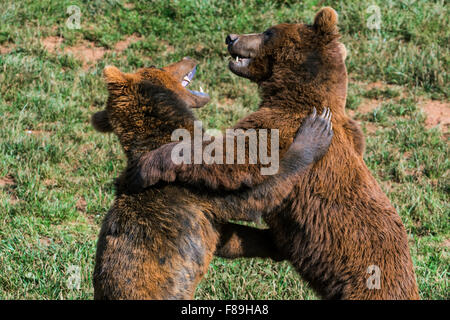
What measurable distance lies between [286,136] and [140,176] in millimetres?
1190

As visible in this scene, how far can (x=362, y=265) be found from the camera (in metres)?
4.89

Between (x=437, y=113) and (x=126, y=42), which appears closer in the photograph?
(x=437, y=113)

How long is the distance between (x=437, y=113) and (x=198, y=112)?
348cm

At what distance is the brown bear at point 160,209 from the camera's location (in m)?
4.86

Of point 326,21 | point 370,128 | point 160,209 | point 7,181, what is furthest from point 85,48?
point 160,209

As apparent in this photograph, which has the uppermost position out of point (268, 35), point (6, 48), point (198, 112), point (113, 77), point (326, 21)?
point (326, 21)

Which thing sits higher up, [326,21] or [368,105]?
[326,21]

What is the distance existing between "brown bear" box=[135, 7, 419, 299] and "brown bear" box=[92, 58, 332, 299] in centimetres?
16

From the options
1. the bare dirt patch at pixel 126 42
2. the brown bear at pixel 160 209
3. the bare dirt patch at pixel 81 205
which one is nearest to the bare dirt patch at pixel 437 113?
the brown bear at pixel 160 209

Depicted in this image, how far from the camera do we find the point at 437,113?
30.8ft

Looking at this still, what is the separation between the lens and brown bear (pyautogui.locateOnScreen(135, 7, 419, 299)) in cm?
488

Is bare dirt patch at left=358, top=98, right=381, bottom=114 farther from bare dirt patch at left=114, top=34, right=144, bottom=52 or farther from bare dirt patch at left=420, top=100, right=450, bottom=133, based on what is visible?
bare dirt patch at left=114, top=34, right=144, bottom=52

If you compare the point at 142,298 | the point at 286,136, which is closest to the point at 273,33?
the point at 286,136

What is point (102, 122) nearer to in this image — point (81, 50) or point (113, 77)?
point (113, 77)
